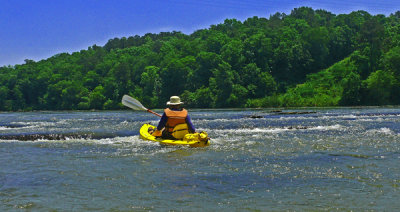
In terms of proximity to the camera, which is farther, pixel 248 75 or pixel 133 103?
pixel 248 75

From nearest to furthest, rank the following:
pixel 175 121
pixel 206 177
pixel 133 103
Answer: pixel 206 177
pixel 175 121
pixel 133 103

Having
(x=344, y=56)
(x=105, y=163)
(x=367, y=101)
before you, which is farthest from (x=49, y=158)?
(x=344, y=56)

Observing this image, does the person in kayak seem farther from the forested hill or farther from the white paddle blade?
the forested hill

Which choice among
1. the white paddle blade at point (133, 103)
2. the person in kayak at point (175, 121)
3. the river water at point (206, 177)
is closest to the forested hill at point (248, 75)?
the white paddle blade at point (133, 103)

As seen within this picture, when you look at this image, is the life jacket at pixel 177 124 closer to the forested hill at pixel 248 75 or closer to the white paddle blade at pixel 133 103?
the white paddle blade at pixel 133 103

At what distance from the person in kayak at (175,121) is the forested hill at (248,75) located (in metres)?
55.8

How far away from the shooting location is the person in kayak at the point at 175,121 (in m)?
15.4

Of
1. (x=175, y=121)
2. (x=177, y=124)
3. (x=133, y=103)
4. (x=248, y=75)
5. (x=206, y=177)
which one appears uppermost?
(x=248, y=75)

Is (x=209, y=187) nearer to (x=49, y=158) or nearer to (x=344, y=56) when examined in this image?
(x=49, y=158)

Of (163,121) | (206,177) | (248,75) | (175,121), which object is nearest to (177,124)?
(175,121)

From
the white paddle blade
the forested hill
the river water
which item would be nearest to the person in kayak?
the river water

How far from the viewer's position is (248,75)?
9175cm

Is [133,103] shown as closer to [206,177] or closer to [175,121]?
[175,121]

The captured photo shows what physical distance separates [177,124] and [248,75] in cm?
7716
